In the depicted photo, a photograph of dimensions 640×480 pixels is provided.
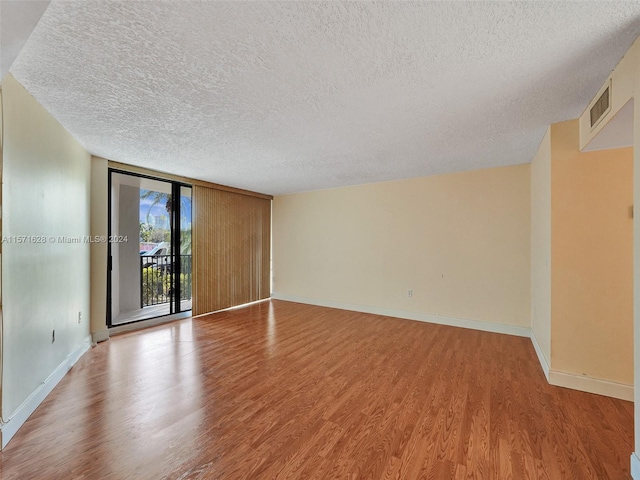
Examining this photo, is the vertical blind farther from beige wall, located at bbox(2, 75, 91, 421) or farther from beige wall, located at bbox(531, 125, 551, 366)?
beige wall, located at bbox(531, 125, 551, 366)

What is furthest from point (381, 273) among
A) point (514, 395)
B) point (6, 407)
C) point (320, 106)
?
point (6, 407)

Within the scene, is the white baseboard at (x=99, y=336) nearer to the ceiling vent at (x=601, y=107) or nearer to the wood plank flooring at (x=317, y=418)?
the wood plank flooring at (x=317, y=418)

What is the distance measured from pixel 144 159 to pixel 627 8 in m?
4.47

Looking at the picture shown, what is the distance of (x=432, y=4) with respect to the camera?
1.20 m

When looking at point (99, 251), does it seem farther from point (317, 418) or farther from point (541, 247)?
point (541, 247)

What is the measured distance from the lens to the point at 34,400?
2096mm

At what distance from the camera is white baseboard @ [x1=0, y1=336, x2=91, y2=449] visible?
1.75m

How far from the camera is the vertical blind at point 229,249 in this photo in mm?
4930

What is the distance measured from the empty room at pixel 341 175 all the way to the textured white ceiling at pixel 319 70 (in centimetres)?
2

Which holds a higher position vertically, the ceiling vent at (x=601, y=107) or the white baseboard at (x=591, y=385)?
the ceiling vent at (x=601, y=107)

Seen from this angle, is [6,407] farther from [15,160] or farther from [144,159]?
[144,159]


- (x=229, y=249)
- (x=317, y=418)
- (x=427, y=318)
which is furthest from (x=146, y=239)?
(x=427, y=318)

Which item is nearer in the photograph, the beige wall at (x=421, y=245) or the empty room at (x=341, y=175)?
the empty room at (x=341, y=175)

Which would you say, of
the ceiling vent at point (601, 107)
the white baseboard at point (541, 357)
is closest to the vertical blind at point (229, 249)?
the white baseboard at point (541, 357)
